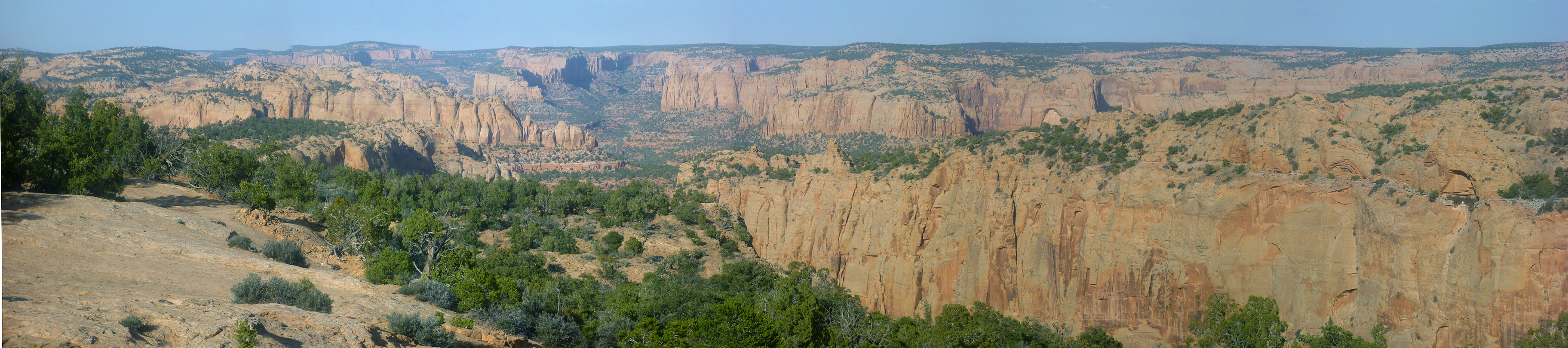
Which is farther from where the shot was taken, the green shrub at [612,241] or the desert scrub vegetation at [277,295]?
the green shrub at [612,241]

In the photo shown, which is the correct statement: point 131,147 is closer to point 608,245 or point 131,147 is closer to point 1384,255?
point 608,245

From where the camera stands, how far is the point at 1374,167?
3584 centimetres

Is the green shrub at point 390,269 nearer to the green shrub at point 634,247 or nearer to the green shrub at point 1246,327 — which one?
the green shrub at point 634,247

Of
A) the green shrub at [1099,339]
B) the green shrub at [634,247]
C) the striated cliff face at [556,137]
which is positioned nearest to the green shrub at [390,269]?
the green shrub at [634,247]

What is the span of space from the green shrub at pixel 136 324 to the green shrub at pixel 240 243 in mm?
14359

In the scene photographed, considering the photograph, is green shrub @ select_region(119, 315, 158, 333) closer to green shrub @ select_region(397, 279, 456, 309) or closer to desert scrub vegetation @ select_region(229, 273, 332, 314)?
Result: desert scrub vegetation @ select_region(229, 273, 332, 314)

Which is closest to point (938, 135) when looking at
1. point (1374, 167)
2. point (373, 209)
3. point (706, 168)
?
point (706, 168)

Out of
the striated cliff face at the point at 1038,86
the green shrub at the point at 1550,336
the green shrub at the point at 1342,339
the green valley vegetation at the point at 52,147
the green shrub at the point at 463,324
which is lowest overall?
the green shrub at the point at 1342,339

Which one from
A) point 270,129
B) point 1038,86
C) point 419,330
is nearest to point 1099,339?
point 419,330

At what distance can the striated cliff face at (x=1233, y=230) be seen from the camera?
3141 cm

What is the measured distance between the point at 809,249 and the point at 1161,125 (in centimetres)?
2679

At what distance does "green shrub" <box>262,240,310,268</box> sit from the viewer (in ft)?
90.3

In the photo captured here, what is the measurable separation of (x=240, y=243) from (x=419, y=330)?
13425 millimetres

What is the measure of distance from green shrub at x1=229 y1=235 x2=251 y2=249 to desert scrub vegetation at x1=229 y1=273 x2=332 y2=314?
855cm
